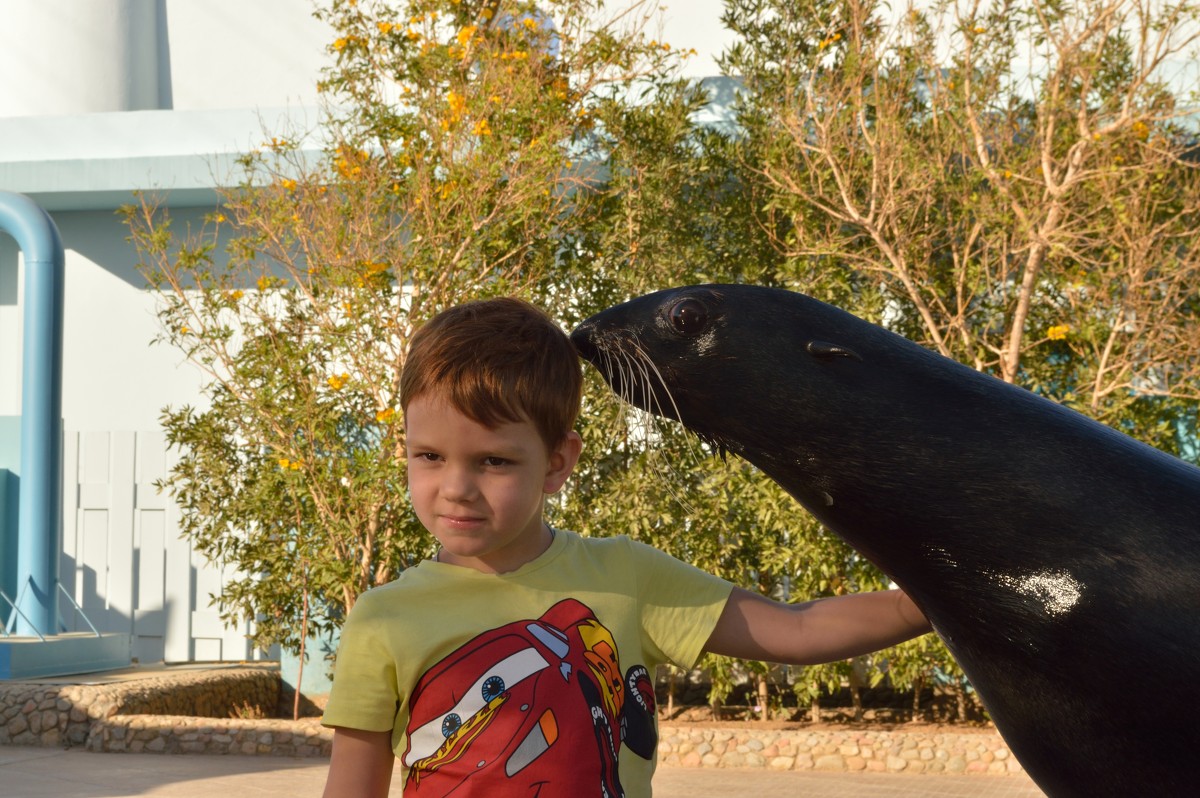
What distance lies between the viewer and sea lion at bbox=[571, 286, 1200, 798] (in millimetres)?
1426

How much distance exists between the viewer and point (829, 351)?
156 cm

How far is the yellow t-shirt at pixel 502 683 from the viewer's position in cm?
153

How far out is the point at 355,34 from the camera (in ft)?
28.9

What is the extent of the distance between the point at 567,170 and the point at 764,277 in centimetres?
146

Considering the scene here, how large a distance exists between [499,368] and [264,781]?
597 cm

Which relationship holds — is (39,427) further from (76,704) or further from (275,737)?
(275,737)

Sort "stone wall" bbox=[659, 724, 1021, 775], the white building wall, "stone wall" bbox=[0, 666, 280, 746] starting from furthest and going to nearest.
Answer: the white building wall, "stone wall" bbox=[0, 666, 280, 746], "stone wall" bbox=[659, 724, 1021, 775]

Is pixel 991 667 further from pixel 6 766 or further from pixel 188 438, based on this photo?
pixel 188 438

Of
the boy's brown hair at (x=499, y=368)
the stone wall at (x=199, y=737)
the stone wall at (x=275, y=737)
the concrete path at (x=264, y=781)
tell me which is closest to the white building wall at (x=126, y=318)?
the stone wall at (x=275, y=737)

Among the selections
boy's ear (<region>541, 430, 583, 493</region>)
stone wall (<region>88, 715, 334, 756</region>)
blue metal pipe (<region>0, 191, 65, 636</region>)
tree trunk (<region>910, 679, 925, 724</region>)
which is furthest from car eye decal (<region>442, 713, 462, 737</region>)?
blue metal pipe (<region>0, 191, 65, 636</region>)

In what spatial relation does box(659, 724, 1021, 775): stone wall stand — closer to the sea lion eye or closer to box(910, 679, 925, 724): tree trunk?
box(910, 679, 925, 724): tree trunk

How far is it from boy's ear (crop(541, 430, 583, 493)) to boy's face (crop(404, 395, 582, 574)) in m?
0.06

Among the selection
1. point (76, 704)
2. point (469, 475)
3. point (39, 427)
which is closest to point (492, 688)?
point (469, 475)

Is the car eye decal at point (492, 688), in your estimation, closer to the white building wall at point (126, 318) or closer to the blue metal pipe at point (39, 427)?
the blue metal pipe at point (39, 427)
